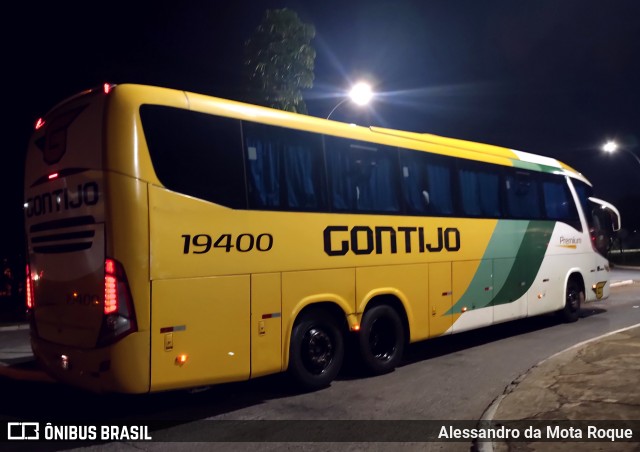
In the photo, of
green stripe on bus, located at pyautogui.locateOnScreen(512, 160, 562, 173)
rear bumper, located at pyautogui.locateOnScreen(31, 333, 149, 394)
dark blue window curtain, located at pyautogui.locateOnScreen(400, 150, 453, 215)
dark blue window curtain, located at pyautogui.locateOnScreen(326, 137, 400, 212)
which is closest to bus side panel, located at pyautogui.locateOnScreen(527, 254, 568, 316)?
green stripe on bus, located at pyautogui.locateOnScreen(512, 160, 562, 173)

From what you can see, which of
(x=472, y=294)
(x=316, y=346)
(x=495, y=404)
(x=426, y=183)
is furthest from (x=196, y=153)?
(x=472, y=294)

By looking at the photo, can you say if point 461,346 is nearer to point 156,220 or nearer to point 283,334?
point 283,334

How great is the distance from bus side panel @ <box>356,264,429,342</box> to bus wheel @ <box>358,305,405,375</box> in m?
0.24

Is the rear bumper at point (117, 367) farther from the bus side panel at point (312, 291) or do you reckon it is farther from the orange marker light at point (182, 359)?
the bus side panel at point (312, 291)

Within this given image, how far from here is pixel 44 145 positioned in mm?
6582

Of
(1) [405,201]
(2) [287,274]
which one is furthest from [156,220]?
(1) [405,201]

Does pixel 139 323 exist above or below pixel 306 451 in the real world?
above

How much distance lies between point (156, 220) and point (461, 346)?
670 cm

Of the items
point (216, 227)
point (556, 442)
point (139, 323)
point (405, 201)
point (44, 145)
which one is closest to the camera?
point (556, 442)

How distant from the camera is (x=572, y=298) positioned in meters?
13.0

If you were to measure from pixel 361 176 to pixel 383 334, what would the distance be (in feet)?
7.57

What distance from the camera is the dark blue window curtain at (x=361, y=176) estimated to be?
768 centimetres

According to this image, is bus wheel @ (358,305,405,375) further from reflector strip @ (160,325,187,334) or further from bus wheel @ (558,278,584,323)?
bus wheel @ (558,278,584,323)

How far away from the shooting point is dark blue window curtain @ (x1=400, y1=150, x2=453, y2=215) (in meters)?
8.72
